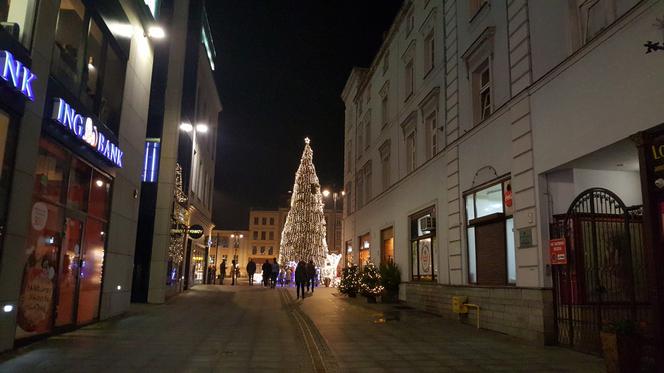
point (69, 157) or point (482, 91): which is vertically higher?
point (482, 91)

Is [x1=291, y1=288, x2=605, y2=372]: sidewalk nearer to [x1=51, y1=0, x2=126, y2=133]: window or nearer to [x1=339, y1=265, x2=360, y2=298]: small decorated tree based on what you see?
[x1=51, y1=0, x2=126, y2=133]: window

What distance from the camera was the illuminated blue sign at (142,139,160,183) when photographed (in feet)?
64.3

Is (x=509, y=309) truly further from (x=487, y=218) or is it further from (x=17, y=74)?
(x=17, y=74)

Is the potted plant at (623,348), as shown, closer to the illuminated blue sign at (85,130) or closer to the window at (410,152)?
the illuminated blue sign at (85,130)

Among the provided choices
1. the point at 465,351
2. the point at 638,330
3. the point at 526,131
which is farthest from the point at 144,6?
the point at 638,330

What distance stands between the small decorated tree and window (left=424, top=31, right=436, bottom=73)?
9090mm

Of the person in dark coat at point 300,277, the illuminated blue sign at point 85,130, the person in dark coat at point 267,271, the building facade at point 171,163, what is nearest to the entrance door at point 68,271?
the illuminated blue sign at point 85,130

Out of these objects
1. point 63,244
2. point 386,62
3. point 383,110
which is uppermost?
point 386,62

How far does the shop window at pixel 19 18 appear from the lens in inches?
312

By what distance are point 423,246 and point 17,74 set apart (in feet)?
43.1

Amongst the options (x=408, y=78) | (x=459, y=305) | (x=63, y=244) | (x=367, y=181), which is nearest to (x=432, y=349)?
(x=459, y=305)

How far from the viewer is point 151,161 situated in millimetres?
19703

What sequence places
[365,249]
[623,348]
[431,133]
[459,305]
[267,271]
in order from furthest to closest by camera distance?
[267,271] < [365,249] < [431,133] < [459,305] < [623,348]

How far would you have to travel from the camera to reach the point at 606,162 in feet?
30.8
